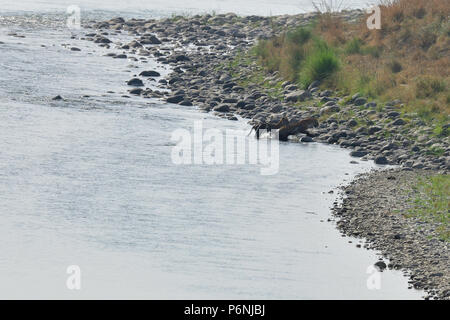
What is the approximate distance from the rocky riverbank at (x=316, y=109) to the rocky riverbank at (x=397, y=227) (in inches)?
0.9

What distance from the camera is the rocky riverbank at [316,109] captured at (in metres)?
21.2

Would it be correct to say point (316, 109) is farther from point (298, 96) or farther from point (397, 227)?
point (397, 227)

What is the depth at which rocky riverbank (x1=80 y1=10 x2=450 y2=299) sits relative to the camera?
21.2 metres

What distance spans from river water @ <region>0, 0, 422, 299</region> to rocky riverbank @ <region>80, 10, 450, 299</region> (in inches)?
29.8

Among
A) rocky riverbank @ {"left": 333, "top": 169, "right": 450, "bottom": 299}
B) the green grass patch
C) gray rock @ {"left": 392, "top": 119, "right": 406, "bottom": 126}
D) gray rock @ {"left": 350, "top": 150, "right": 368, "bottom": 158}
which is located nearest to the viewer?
rocky riverbank @ {"left": 333, "top": 169, "right": 450, "bottom": 299}

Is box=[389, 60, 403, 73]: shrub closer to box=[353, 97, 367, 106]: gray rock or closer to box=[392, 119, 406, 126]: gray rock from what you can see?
box=[353, 97, 367, 106]: gray rock

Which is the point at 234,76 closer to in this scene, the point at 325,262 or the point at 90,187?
the point at 90,187

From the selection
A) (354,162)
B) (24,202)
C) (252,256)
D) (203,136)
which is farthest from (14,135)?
(252,256)

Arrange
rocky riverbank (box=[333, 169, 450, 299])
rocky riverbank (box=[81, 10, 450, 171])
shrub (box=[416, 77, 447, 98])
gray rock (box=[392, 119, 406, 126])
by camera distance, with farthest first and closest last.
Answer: shrub (box=[416, 77, 447, 98]), gray rock (box=[392, 119, 406, 126]), rocky riverbank (box=[81, 10, 450, 171]), rocky riverbank (box=[333, 169, 450, 299])

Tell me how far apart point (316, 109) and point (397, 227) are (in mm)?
14512

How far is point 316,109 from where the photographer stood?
36062mm

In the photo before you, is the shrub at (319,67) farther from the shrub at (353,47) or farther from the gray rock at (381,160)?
the gray rock at (381,160)

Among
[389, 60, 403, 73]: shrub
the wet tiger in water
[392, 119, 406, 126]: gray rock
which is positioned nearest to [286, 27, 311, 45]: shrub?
[389, 60, 403, 73]: shrub
